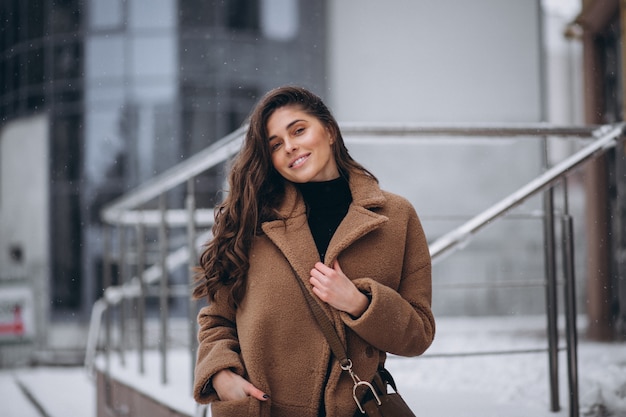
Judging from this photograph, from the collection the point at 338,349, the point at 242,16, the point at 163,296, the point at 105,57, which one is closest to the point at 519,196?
the point at 338,349

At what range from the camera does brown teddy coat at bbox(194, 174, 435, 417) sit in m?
1.71

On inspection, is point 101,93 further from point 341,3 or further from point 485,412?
point 485,412

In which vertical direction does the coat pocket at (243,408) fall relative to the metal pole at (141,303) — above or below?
above

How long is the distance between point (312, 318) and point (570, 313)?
1.38 m

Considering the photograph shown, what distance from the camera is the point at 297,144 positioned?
6.02 ft

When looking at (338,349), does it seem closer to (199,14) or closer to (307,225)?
(307,225)

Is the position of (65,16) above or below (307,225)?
above

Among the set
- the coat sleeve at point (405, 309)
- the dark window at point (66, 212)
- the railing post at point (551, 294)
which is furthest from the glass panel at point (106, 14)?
the coat sleeve at point (405, 309)

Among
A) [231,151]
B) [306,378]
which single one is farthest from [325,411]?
[231,151]

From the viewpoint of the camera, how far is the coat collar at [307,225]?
1.73m

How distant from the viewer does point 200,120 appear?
38.1ft

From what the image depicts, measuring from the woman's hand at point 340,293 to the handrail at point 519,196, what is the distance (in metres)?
0.85

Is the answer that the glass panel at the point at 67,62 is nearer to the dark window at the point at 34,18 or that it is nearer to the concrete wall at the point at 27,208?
the dark window at the point at 34,18

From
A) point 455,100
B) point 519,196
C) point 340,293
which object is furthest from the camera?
point 455,100
